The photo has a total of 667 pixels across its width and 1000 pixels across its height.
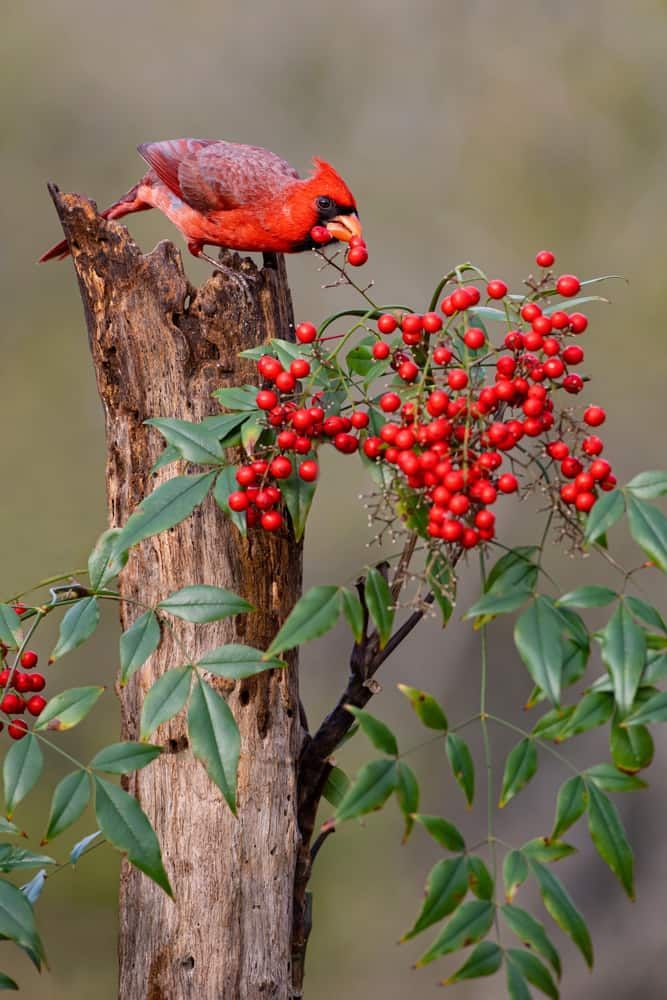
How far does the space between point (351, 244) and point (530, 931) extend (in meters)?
0.72

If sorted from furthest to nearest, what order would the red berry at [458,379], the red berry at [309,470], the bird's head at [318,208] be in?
1. the bird's head at [318,208]
2. the red berry at [309,470]
3. the red berry at [458,379]

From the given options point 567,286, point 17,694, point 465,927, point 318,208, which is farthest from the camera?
point 318,208

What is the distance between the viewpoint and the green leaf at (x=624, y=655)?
0.90 m

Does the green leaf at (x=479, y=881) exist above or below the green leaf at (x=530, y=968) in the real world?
above

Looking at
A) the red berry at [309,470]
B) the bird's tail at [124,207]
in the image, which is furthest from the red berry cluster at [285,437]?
the bird's tail at [124,207]

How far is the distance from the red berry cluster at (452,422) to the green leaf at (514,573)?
0.13 feet

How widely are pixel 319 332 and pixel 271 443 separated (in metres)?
0.12

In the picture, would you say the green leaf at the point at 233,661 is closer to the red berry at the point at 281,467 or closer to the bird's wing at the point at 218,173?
the red berry at the point at 281,467

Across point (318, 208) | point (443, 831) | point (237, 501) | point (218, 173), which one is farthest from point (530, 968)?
point (218, 173)

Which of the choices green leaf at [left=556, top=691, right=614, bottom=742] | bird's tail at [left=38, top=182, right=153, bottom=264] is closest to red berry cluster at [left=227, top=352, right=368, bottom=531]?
green leaf at [left=556, top=691, right=614, bottom=742]

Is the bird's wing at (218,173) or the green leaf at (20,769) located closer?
the green leaf at (20,769)

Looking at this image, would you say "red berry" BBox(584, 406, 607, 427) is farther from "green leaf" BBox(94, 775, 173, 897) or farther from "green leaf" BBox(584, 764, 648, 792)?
"green leaf" BBox(94, 775, 173, 897)

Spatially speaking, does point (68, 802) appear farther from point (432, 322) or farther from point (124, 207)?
point (124, 207)

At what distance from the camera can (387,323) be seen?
1.11 meters
